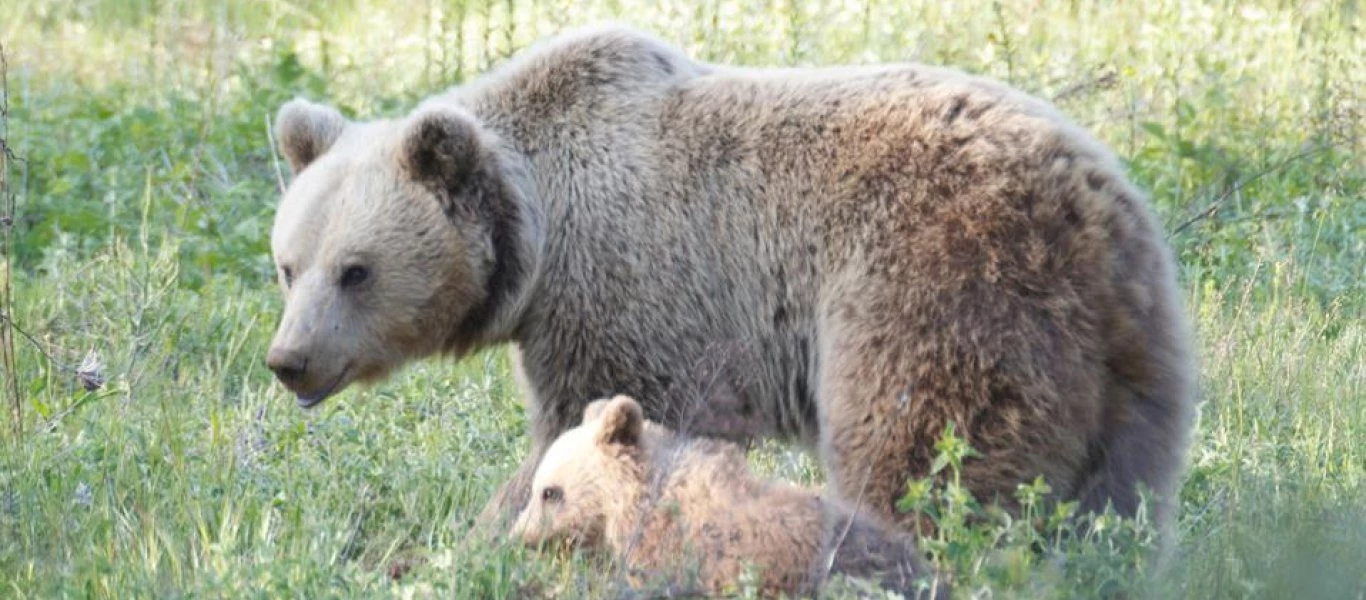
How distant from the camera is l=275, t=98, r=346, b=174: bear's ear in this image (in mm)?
6145

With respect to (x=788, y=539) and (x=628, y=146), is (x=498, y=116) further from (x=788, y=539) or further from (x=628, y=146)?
(x=788, y=539)

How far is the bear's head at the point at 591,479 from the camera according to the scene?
5051 mm

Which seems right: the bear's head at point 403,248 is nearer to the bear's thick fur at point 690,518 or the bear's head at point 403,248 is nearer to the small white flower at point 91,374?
the bear's thick fur at point 690,518

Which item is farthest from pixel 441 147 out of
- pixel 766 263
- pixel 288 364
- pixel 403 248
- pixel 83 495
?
pixel 83 495

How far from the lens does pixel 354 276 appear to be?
579cm

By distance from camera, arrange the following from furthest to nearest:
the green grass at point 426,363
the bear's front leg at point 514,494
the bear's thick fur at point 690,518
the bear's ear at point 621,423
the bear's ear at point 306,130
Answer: the bear's ear at point 306,130
the bear's front leg at point 514,494
the bear's ear at point 621,423
the green grass at point 426,363
the bear's thick fur at point 690,518

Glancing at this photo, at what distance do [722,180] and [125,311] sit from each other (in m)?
2.52

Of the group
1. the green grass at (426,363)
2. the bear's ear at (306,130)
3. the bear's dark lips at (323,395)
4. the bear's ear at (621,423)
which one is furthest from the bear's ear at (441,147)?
the bear's ear at (621,423)

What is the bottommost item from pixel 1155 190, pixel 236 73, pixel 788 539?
pixel 236 73

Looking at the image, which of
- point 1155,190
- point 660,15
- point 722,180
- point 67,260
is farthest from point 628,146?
point 660,15

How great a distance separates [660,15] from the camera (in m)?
11.2

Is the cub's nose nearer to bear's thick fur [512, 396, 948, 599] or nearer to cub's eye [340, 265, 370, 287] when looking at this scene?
cub's eye [340, 265, 370, 287]

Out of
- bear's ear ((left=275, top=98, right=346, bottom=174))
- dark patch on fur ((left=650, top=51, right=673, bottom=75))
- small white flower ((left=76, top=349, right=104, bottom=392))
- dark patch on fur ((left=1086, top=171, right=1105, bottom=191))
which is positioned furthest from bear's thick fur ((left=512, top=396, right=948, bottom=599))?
small white flower ((left=76, top=349, right=104, bottom=392))

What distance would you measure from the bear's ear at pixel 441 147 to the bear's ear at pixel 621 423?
997 millimetres
